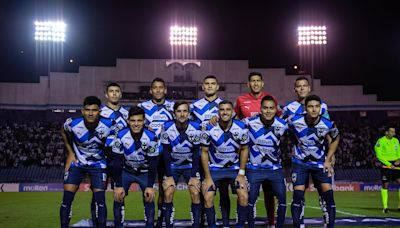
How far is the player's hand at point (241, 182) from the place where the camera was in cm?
805

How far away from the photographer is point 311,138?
852 centimetres

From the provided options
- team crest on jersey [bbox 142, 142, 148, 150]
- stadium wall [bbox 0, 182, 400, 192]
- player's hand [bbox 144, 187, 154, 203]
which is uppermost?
team crest on jersey [bbox 142, 142, 148, 150]

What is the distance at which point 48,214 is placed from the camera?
45.5ft

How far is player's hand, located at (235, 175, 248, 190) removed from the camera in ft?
26.4

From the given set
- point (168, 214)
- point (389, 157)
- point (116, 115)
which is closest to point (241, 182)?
point (168, 214)

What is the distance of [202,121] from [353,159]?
2783 cm

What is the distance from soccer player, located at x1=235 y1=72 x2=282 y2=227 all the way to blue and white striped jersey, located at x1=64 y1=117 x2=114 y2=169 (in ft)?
9.70

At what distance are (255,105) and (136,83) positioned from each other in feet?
86.5

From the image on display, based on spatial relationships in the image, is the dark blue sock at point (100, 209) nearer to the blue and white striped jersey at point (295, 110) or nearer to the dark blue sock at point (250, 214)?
the dark blue sock at point (250, 214)

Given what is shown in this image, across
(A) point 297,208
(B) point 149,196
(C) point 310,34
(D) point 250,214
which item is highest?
(C) point 310,34

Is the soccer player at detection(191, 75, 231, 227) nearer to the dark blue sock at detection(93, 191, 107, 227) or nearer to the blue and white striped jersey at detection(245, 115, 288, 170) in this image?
the blue and white striped jersey at detection(245, 115, 288, 170)

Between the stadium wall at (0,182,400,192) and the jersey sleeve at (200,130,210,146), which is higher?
the jersey sleeve at (200,130,210,146)

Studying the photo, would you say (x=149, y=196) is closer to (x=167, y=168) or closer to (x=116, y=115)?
(x=167, y=168)

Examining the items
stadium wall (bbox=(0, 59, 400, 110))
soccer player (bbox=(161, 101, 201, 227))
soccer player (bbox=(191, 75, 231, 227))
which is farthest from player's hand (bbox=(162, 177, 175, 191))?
stadium wall (bbox=(0, 59, 400, 110))
